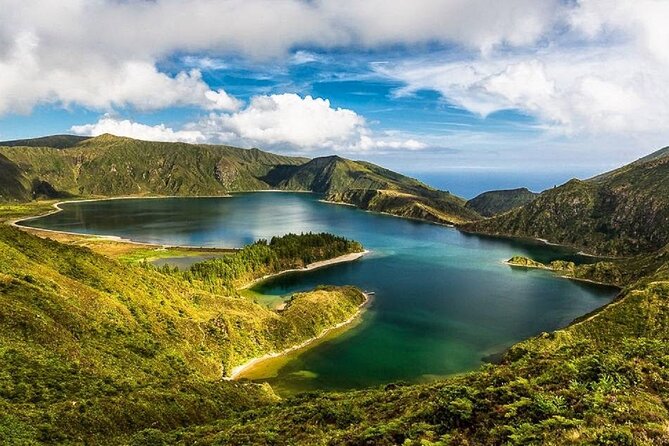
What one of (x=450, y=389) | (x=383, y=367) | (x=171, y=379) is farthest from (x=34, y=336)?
(x=383, y=367)

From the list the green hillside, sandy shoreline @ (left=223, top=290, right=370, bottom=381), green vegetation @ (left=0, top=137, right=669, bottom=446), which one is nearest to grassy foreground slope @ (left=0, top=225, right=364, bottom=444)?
green vegetation @ (left=0, top=137, right=669, bottom=446)

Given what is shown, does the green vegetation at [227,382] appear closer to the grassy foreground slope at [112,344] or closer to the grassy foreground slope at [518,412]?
the grassy foreground slope at [518,412]

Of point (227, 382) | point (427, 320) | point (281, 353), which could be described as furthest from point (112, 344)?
point (427, 320)

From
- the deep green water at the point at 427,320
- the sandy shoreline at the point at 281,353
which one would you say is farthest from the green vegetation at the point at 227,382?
the deep green water at the point at 427,320

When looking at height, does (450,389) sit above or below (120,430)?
above

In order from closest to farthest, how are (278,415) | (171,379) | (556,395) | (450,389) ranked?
1. (556,395)
2. (450,389)
3. (278,415)
4. (171,379)

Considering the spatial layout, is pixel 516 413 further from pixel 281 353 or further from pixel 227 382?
pixel 281 353

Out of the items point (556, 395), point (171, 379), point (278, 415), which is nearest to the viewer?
point (556, 395)

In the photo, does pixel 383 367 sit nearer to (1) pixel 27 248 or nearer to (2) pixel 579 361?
(2) pixel 579 361

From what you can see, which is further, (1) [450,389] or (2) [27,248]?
(2) [27,248]
